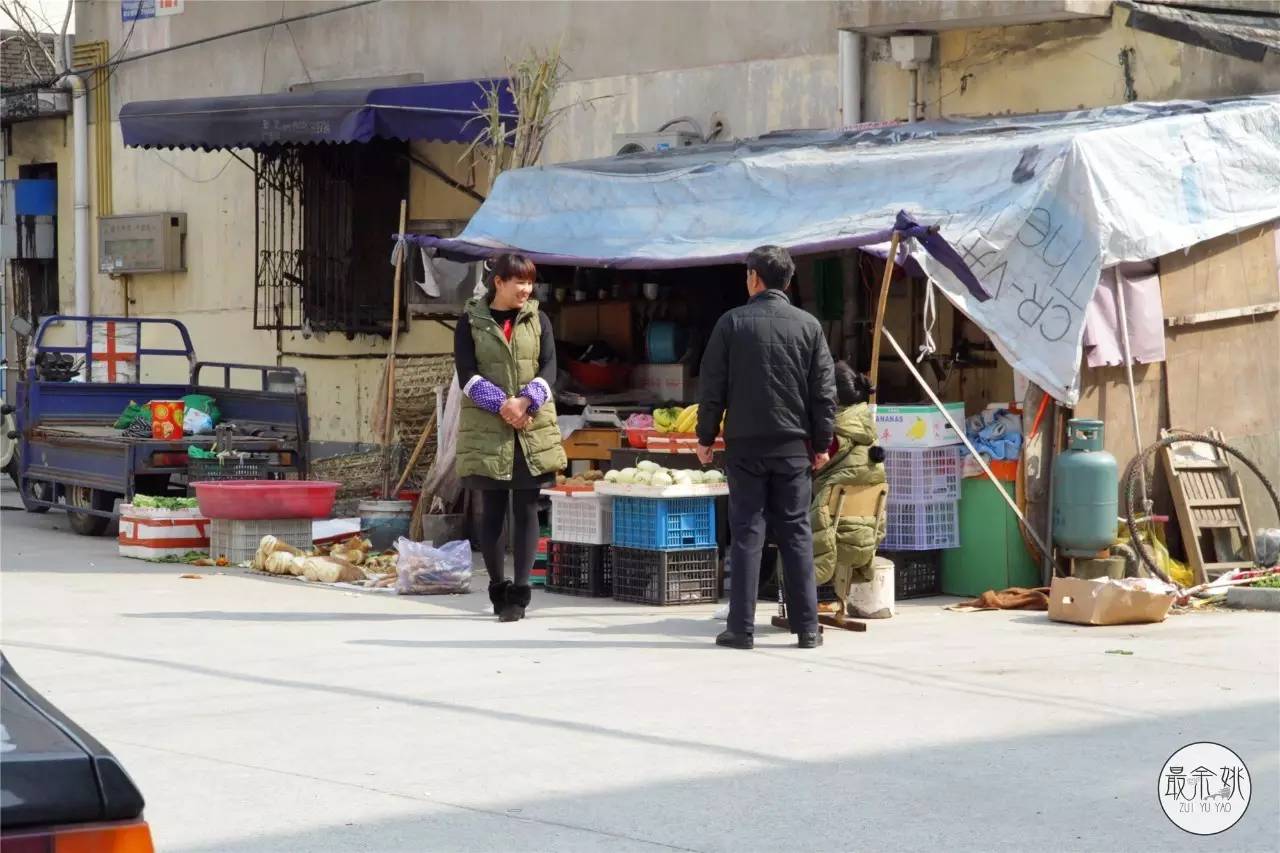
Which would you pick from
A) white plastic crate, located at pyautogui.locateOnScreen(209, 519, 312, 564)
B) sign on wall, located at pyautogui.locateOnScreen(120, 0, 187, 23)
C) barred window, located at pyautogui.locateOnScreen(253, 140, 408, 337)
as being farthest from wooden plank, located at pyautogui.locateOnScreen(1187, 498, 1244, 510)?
sign on wall, located at pyautogui.locateOnScreen(120, 0, 187, 23)

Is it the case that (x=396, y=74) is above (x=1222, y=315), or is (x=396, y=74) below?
above

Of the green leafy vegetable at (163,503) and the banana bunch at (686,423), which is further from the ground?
the banana bunch at (686,423)

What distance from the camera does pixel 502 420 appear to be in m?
9.67

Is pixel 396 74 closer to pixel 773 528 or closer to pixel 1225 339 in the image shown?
pixel 1225 339

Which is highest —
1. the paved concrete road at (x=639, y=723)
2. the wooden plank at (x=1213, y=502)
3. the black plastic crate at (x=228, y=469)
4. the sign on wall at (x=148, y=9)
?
the sign on wall at (x=148, y=9)

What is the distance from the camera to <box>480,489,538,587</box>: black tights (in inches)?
385

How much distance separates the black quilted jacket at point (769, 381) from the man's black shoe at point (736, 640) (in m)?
0.90

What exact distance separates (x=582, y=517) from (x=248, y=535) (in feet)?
9.73

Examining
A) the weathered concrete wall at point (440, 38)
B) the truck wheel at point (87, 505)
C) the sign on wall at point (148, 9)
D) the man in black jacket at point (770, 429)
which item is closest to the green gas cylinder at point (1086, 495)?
the man in black jacket at point (770, 429)

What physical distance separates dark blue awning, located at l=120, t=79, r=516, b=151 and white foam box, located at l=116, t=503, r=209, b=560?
4134mm

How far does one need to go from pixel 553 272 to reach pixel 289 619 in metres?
5.26

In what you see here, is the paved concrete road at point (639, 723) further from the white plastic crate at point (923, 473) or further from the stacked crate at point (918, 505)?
the white plastic crate at point (923, 473)

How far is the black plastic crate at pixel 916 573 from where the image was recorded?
430 inches

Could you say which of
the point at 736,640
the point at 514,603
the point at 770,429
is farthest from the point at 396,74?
the point at 736,640
